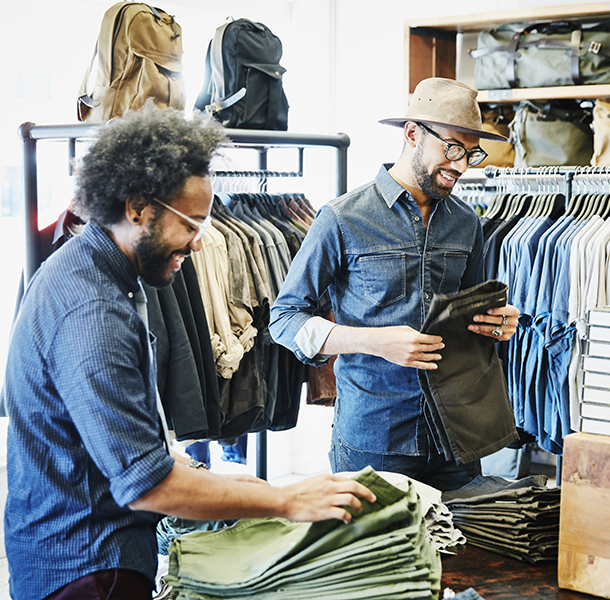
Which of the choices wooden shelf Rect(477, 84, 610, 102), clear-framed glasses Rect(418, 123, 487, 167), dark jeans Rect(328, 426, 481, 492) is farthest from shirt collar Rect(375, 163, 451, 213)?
wooden shelf Rect(477, 84, 610, 102)

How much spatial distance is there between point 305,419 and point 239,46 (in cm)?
248

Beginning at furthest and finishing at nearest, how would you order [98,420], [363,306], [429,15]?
[429,15], [363,306], [98,420]

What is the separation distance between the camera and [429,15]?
14.4 feet

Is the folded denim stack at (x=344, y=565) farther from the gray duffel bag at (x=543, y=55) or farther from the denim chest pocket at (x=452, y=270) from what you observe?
the gray duffel bag at (x=543, y=55)

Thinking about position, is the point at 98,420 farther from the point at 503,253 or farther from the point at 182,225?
the point at 503,253

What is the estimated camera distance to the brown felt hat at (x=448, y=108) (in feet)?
6.74

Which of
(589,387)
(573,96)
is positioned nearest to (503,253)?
(573,96)

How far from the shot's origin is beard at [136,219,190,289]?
127 cm

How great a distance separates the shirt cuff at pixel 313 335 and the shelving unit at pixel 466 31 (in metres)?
2.23

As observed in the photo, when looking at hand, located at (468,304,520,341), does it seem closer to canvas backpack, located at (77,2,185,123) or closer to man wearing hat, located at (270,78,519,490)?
man wearing hat, located at (270,78,519,490)

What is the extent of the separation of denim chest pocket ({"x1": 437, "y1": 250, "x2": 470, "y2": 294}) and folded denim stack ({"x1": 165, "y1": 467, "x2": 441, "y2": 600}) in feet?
3.29

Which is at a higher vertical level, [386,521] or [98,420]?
[98,420]

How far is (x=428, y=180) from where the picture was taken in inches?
81.5

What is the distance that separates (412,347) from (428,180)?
550mm
